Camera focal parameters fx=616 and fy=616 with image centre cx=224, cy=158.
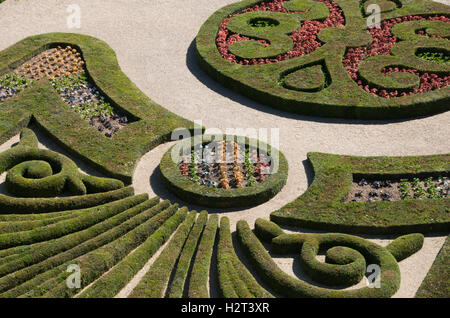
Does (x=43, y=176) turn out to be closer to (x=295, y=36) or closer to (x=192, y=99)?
(x=192, y=99)

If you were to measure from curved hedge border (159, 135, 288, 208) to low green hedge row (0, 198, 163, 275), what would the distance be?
107cm

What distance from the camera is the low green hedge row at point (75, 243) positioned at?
15.9 m

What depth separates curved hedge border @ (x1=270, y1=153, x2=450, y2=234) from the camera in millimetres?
17172

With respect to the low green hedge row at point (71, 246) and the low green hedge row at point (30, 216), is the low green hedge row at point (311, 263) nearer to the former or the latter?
the low green hedge row at point (71, 246)

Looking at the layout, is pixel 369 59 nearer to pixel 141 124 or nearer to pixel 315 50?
pixel 315 50

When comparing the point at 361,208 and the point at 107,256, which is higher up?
the point at 361,208

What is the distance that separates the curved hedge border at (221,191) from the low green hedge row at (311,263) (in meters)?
1.15

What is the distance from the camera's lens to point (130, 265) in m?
16.0

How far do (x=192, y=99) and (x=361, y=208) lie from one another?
8.51 meters

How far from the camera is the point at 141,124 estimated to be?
2127 cm

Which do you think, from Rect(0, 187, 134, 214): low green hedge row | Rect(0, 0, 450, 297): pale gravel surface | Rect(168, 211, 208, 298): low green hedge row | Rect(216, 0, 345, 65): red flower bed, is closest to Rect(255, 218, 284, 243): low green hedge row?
Rect(0, 0, 450, 297): pale gravel surface

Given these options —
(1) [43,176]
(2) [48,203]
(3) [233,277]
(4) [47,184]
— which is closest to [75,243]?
(2) [48,203]

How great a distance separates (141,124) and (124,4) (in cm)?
1082
